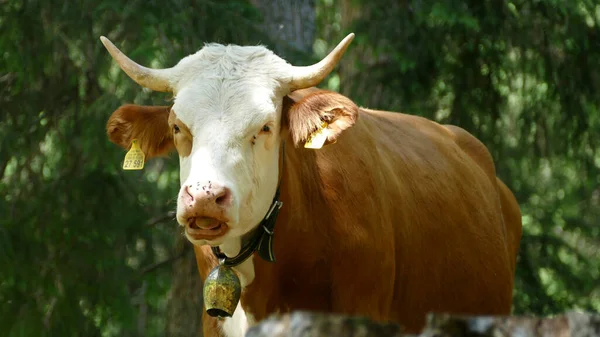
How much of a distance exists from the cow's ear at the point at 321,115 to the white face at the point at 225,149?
117 millimetres

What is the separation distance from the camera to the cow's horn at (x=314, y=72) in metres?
5.41

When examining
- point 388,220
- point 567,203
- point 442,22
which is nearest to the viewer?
point 388,220

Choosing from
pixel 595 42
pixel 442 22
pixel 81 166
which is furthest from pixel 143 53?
pixel 595 42

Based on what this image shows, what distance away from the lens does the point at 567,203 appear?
1099 cm

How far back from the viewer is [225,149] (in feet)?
16.5

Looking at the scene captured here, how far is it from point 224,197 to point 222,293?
0.72 metres

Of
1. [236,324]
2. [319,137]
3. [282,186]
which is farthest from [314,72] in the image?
[236,324]

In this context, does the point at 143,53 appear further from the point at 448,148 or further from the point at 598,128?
the point at 598,128

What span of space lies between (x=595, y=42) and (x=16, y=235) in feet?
17.7

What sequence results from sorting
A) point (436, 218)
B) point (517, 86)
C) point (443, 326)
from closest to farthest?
point (443, 326), point (436, 218), point (517, 86)

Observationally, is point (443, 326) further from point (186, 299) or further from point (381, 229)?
point (186, 299)

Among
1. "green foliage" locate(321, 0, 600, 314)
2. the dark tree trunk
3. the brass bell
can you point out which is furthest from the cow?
the dark tree trunk

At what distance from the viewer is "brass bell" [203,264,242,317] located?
534cm

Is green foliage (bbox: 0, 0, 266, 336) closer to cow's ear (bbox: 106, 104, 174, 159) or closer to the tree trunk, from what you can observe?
the tree trunk
